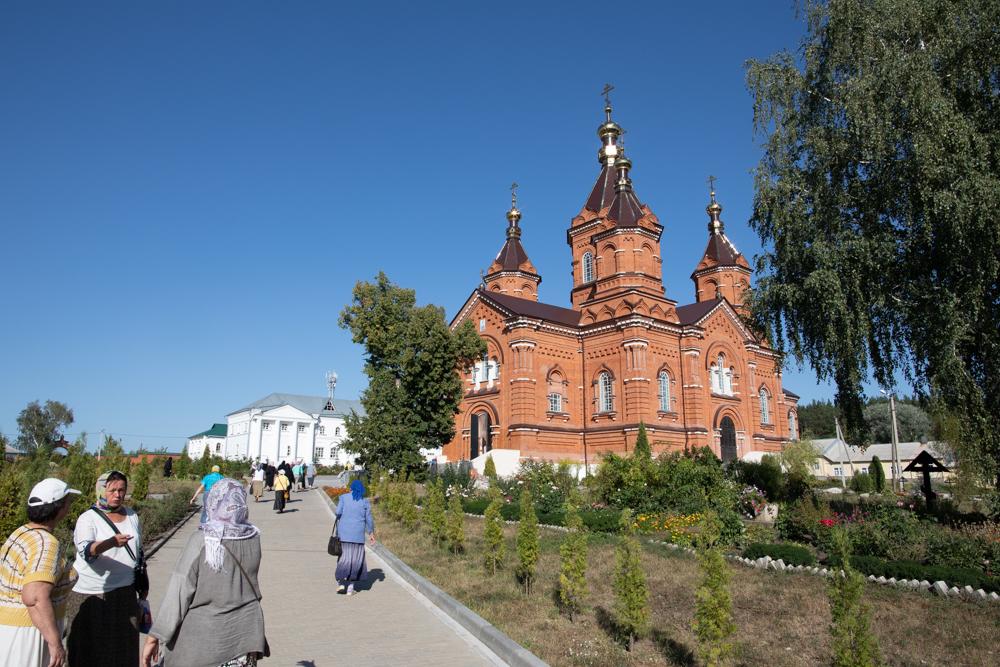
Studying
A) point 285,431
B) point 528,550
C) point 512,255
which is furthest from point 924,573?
point 285,431

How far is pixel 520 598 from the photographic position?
8.94 metres

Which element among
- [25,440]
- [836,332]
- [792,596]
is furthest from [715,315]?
[25,440]

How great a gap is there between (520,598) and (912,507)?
1035cm

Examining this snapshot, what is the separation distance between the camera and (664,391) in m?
32.6

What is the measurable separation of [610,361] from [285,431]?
41.4 meters

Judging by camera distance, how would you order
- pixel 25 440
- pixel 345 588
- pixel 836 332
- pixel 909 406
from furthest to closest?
pixel 909 406 < pixel 25 440 < pixel 836 332 < pixel 345 588

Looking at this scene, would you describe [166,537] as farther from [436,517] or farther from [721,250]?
[721,250]

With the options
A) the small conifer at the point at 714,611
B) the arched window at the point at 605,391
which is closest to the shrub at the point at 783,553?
the small conifer at the point at 714,611

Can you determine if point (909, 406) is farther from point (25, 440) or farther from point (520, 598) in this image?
point (25, 440)

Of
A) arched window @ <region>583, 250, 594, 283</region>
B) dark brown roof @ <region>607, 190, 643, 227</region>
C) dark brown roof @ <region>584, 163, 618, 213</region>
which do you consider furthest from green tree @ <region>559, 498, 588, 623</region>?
dark brown roof @ <region>584, 163, 618, 213</region>

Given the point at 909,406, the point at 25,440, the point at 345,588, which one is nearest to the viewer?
the point at 345,588

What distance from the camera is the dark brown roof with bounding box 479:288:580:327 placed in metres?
33.0

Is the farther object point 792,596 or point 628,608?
point 792,596

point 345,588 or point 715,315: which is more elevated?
point 715,315
